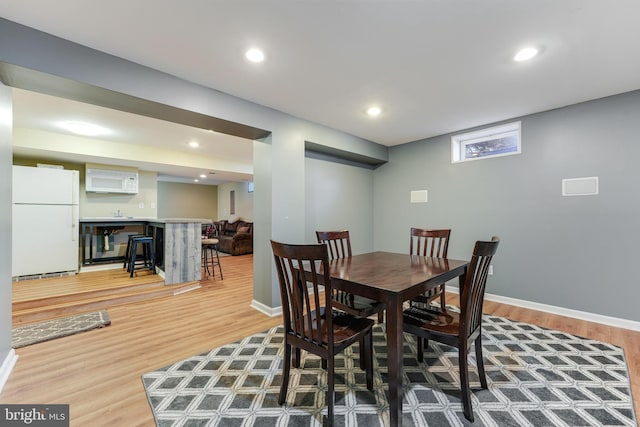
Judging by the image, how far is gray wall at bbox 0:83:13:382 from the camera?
1.78 m

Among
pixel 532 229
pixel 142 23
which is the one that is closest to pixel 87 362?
pixel 142 23

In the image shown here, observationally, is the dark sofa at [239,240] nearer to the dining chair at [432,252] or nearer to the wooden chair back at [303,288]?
the dining chair at [432,252]

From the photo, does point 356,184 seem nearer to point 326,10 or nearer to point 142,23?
A: point 326,10

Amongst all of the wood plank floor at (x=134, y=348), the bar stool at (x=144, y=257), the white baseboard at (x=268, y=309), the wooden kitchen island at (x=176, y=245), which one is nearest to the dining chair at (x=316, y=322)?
the wood plank floor at (x=134, y=348)

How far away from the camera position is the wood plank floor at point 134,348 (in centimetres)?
158

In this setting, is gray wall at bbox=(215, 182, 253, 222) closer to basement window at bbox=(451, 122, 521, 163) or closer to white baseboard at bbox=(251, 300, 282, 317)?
white baseboard at bbox=(251, 300, 282, 317)

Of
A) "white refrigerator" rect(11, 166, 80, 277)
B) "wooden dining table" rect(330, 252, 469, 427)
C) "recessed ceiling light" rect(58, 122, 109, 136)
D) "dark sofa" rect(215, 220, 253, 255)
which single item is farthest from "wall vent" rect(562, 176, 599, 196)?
"white refrigerator" rect(11, 166, 80, 277)

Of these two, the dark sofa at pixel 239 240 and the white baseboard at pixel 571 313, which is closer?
the white baseboard at pixel 571 313

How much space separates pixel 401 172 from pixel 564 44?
8.77ft

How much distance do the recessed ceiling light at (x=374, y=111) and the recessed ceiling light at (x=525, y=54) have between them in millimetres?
1322

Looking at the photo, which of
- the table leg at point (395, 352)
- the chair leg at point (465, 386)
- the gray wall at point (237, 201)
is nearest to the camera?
the table leg at point (395, 352)

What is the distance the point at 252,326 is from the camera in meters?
2.71

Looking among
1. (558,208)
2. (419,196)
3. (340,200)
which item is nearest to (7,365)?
(340,200)

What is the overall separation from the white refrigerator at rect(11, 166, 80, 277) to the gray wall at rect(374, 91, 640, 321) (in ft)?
19.2
